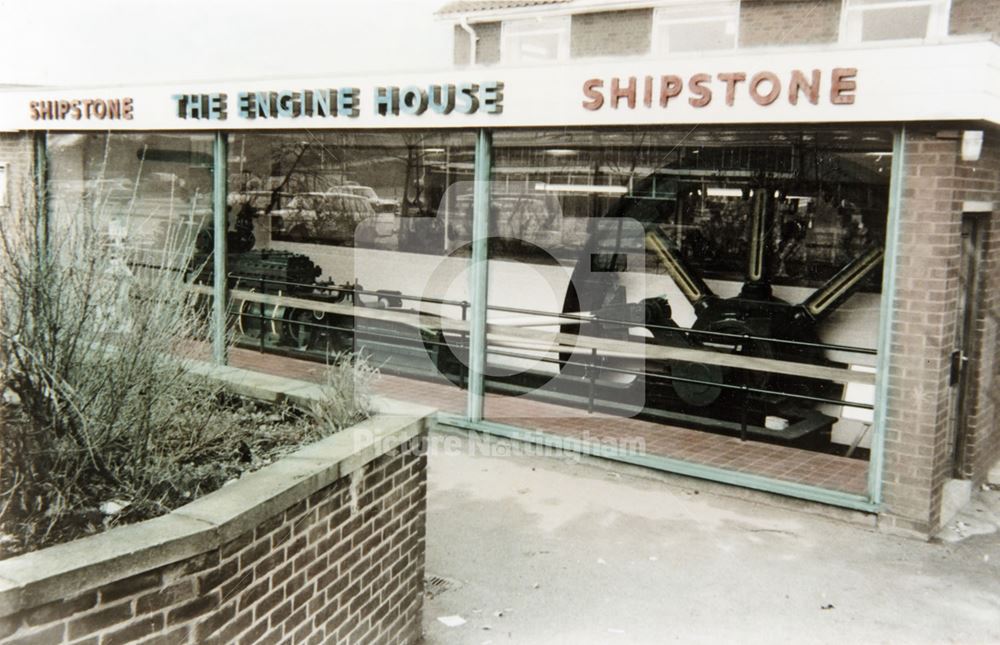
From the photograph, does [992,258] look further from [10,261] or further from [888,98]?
[10,261]

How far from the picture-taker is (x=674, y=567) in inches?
212

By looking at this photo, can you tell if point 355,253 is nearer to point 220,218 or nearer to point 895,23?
point 220,218

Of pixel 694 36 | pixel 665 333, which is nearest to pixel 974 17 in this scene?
pixel 694 36

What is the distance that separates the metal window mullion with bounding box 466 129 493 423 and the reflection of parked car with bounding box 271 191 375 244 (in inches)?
237

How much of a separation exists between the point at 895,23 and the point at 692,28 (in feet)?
16.0

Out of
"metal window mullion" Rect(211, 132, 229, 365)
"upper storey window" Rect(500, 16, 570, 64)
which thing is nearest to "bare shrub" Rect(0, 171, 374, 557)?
"metal window mullion" Rect(211, 132, 229, 365)

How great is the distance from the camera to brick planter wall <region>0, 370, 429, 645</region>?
2430 millimetres

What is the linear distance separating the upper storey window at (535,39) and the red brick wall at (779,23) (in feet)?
15.7

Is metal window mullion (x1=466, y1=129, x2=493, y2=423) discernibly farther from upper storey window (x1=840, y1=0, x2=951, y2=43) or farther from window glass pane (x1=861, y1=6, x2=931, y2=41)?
window glass pane (x1=861, y1=6, x2=931, y2=41)

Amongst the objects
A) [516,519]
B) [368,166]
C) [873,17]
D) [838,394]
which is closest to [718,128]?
[516,519]

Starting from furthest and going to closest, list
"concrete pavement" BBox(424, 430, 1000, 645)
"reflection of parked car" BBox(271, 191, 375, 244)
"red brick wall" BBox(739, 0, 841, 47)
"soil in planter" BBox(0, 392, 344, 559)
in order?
"red brick wall" BBox(739, 0, 841, 47), "reflection of parked car" BBox(271, 191, 375, 244), "concrete pavement" BBox(424, 430, 1000, 645), "soil in planter" BBox(0, 392, 344, 559)

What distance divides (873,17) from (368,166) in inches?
446

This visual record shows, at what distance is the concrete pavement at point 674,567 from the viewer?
4609 millimetres

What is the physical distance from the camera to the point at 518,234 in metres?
11.6
